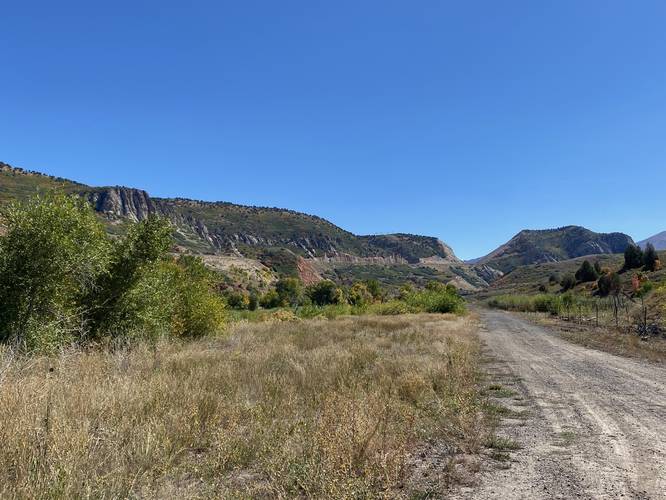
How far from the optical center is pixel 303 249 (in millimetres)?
196000

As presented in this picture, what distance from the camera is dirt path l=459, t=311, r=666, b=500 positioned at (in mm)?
4543

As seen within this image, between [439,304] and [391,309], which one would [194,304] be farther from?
[439,304]

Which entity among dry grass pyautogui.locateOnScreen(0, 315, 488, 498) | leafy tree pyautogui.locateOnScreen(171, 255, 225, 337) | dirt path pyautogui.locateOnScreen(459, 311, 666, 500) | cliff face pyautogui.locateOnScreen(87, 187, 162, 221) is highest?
cliff face pyautogui.locateOnScreen(87, 187, 162, 221)

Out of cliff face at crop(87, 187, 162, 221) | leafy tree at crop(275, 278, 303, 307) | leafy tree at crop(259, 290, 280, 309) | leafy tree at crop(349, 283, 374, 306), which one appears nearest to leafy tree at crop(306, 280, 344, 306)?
leafy tree at crop(275, 278, 303, 307)

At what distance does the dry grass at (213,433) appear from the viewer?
157 inches

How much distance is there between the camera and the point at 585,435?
21.0 ft

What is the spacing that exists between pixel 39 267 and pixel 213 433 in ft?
28.6

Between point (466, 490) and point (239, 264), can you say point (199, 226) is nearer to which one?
Answer: point (239, 264)

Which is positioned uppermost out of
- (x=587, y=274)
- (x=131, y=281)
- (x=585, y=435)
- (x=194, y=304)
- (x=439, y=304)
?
(x=587, y=274)

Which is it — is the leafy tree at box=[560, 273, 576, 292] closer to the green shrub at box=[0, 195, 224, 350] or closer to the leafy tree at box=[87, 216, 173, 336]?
the green shrub at box=[0, 195, 224, 350]

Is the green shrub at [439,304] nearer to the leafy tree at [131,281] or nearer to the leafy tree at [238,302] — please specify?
the leafy tree at [238,302]

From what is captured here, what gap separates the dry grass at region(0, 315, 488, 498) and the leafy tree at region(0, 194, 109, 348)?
9.86ft

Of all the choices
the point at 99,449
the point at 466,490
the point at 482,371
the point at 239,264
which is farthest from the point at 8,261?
the point at 239,264

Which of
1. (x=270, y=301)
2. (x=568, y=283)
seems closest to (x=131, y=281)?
(x=270, y=301)
